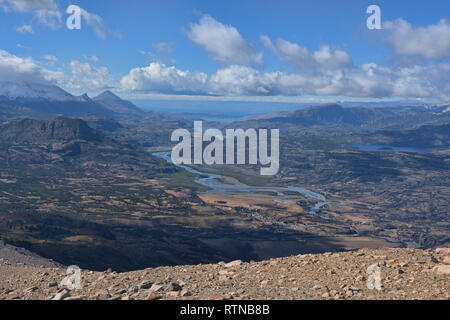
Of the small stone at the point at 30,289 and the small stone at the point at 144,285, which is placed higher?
the small stone at the point at 144,285

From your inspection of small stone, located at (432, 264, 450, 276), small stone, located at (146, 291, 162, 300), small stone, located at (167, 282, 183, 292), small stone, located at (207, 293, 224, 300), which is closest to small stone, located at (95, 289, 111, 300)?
small stone, located at (146, 291, 162, 300)

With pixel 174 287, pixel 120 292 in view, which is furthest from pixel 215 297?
pixel 120 292

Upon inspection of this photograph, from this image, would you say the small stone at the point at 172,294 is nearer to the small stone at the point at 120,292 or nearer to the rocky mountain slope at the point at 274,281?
the rocky mountain slope at the point at 274,281

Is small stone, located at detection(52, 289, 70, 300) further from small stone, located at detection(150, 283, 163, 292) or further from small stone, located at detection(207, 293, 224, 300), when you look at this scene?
small stone, located at detection(207, 293, 224, 300)

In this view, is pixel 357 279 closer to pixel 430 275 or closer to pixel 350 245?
pixel 430 275

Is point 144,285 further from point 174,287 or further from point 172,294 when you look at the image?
point 172,294

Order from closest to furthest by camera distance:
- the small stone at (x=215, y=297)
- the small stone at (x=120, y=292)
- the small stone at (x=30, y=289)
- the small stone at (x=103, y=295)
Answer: the small stone at (x=215, y=297)
the small stone at (x=103, y=295)
the small stone at (x=120, y=292)
the small stone at (x=30, y=289)

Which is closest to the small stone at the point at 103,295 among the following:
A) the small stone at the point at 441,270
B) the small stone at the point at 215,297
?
the small stone at the point at 215,297
